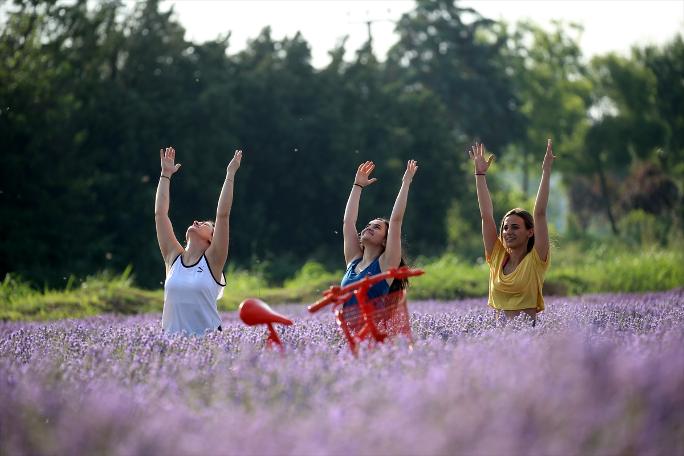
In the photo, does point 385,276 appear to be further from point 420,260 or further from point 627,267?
point 420,260

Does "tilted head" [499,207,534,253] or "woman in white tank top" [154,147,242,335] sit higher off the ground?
"tilted head" [499,207,534,253]

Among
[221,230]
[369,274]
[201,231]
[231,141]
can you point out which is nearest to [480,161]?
[369,274]

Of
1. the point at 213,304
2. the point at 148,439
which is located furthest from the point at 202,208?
the point at 148,439

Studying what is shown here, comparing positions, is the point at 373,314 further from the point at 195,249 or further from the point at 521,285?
the point at 195,249

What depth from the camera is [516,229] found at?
298 inches

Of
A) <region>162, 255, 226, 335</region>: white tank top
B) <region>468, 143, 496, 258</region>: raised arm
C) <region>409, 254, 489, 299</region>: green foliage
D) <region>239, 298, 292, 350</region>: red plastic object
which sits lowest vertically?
<region>409, 254, 489, 299</region>: green foliage

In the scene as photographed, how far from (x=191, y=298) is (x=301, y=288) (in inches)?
521

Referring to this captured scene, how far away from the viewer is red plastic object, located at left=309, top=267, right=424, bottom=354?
5539 mm

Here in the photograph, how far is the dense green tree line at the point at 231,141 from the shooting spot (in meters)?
24.7

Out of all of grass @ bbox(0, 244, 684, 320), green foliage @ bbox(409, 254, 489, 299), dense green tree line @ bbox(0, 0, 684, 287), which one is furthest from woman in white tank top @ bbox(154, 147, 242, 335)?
dense green tree line @ bbox(0, 0, 684, 287)

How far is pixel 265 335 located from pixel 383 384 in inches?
106

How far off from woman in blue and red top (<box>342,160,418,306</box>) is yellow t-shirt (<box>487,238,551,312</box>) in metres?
0.99

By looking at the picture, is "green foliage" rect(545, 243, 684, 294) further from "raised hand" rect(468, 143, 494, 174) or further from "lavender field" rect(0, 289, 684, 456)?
"lavender field" rect(0, 289, 684, 456)

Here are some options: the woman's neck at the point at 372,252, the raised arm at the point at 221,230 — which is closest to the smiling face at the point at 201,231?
the raised arm at the point at 221,230
